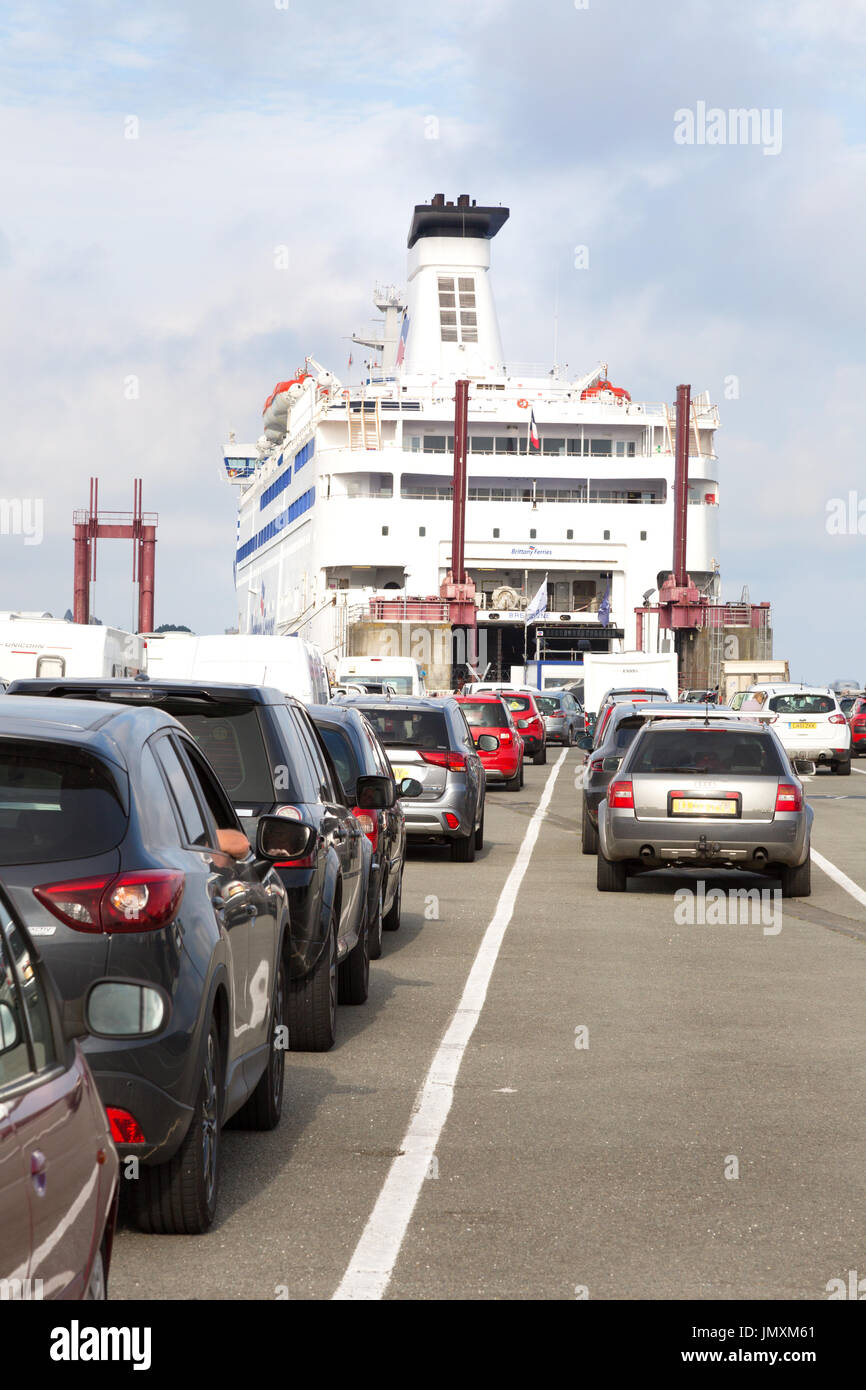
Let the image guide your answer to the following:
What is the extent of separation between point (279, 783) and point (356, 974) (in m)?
1.88

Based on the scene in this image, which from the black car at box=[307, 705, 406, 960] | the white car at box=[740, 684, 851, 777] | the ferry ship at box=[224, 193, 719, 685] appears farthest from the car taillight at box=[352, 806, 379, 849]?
the ferry ship at box=[224, 193, 719, 685]

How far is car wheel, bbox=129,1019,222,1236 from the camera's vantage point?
18.2 ft

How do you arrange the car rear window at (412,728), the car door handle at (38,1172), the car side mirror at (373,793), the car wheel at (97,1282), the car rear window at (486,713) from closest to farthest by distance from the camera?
the car door handle at (38,1172), the car wheel at (97,1282), the car side mirror at (373,793), the car rear window at (412,728), the car rear window at (486,713)

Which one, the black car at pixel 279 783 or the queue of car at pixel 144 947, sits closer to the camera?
the queue of car at pixel 144 947

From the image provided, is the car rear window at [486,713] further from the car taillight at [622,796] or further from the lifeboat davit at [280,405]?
the lifeboat davit at [280,405]

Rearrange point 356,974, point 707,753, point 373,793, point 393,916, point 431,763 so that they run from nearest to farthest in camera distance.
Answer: point 356,974, point 373,793, point 393,916, point 707,753, point 431,763

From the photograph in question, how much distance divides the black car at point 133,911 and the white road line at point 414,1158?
0.53m

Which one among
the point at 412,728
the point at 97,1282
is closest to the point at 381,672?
the point at 412,728

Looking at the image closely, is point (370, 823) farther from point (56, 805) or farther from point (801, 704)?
point (801, 704)

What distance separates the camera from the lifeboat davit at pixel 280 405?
96375 mm

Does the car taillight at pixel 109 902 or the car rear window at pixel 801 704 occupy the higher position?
the car rear window at pixel 801 704

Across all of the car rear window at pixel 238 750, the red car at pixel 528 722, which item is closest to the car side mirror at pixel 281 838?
the car rear window at pixel 238 750

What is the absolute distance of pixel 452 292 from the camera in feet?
280

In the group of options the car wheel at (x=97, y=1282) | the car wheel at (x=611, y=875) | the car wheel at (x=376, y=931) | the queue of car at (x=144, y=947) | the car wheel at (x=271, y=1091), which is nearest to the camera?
the queue of car at (x=144, y=947)
